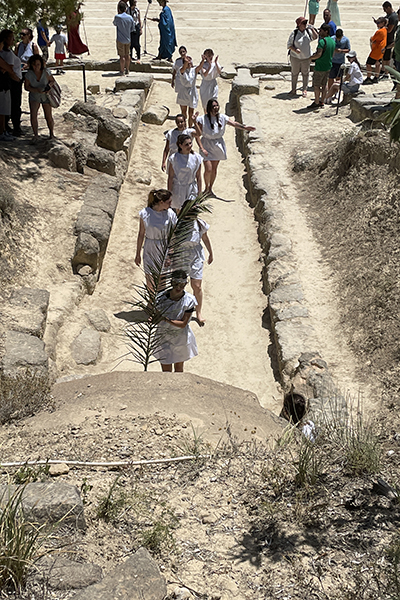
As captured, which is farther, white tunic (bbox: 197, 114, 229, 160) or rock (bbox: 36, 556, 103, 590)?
white tunic (bbox: 197, 114, 229, 160)

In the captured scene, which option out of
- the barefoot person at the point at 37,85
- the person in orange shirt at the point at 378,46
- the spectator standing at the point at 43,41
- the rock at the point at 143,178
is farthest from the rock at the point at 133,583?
the spectator standing at the point at 43,41

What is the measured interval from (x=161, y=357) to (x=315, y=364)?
5.77ft

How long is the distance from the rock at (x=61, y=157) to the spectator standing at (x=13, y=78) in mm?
1125

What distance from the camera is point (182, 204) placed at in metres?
9.05

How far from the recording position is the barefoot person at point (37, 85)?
10734mm

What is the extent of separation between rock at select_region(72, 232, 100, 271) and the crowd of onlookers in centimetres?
836

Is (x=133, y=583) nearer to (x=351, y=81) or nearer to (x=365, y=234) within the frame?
(x=365, y=234)

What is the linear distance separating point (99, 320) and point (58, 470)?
394cm

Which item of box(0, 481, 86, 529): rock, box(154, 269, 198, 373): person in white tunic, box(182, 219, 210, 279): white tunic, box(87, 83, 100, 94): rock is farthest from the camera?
box(87, 83, 100, 94): rock

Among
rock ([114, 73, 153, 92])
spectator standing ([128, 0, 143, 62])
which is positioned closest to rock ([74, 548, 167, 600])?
rock ([114, 73, 153, 92])

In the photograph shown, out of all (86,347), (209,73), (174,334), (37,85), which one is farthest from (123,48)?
(174,334)

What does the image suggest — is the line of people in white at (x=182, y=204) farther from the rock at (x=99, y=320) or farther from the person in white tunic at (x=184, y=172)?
the rock at (x=99, y=320)

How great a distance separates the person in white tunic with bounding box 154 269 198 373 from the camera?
6348mm

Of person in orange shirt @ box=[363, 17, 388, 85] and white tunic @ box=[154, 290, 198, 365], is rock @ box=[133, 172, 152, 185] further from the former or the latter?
person in orange shirt @ box=[363, 17, 388, 85]
